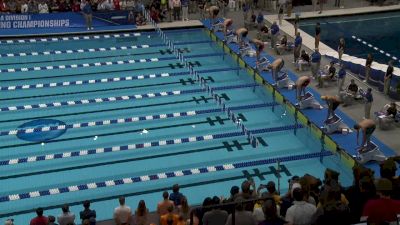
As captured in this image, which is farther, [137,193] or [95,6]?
[95,6]

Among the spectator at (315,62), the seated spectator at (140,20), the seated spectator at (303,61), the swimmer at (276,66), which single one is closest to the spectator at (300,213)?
the swimmer at (276,66)

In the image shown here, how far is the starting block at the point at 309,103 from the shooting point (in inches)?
466

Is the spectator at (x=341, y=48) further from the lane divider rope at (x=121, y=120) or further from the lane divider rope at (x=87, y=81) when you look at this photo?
the lane divider rope at (x=87, y=81)

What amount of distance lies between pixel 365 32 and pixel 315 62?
19.6ft

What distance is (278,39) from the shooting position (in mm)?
16406

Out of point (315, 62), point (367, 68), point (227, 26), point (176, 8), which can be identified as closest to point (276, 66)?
point (315, 62)

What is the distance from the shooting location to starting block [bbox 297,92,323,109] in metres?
11.8

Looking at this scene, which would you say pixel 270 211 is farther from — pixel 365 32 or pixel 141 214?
pixel 365 32

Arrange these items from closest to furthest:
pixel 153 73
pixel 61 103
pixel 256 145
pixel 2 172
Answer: pixel 2 172 < pixel 256 145 < pixel 61 103 < pixel 153 73

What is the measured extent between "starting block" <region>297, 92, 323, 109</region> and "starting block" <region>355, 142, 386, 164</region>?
2163mm

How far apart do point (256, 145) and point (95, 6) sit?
959 centimetres

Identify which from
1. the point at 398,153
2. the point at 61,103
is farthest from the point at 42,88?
the point at 398,153

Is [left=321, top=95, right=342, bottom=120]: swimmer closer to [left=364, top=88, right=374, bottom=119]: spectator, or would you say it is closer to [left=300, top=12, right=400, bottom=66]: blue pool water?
[left=364, top=88, right=374, bottom=119]: spectator

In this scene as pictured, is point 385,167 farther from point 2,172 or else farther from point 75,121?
point 75,121
